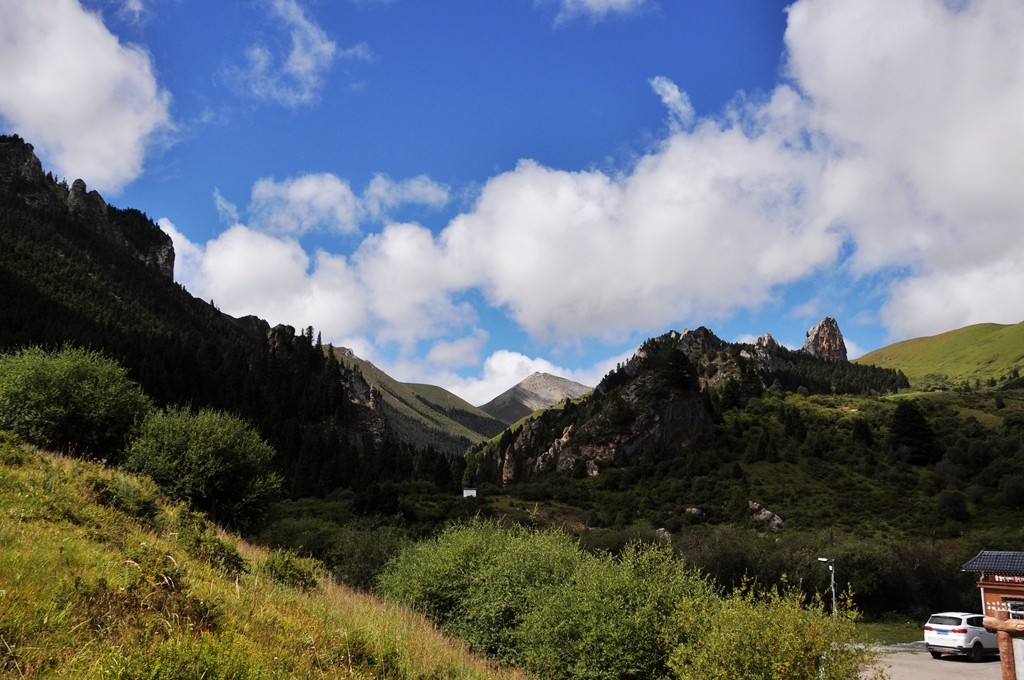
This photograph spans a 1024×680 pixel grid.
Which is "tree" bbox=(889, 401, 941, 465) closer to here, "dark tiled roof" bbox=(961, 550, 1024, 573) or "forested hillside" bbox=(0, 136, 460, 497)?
"forested hillside" bbox=(0, 136, 460, 497)

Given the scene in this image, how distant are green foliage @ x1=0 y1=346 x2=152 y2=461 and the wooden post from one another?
3281cm

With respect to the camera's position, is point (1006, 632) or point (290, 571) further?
point (290, 571)

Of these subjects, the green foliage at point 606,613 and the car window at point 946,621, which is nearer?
the green foliage at point 606,613

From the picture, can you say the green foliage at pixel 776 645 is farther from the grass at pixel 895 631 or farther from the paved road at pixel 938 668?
the grass at pixel 895 631

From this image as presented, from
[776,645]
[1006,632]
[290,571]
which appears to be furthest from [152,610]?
[1006,632]

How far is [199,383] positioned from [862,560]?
122858 millimetres

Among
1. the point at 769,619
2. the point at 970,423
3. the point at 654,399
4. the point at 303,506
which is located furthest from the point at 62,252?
the point at 970,423

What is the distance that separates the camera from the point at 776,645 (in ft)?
35.2

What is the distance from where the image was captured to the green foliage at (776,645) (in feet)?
34.3

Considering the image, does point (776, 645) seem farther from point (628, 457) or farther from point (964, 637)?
point (628, 457)

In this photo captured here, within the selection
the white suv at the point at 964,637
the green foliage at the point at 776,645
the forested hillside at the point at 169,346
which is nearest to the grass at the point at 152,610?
the green foliage at the point at 776,645

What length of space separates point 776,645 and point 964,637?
2646 cm

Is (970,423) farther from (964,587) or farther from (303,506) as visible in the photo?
(303,506)

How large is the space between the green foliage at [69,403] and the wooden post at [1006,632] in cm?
3281
